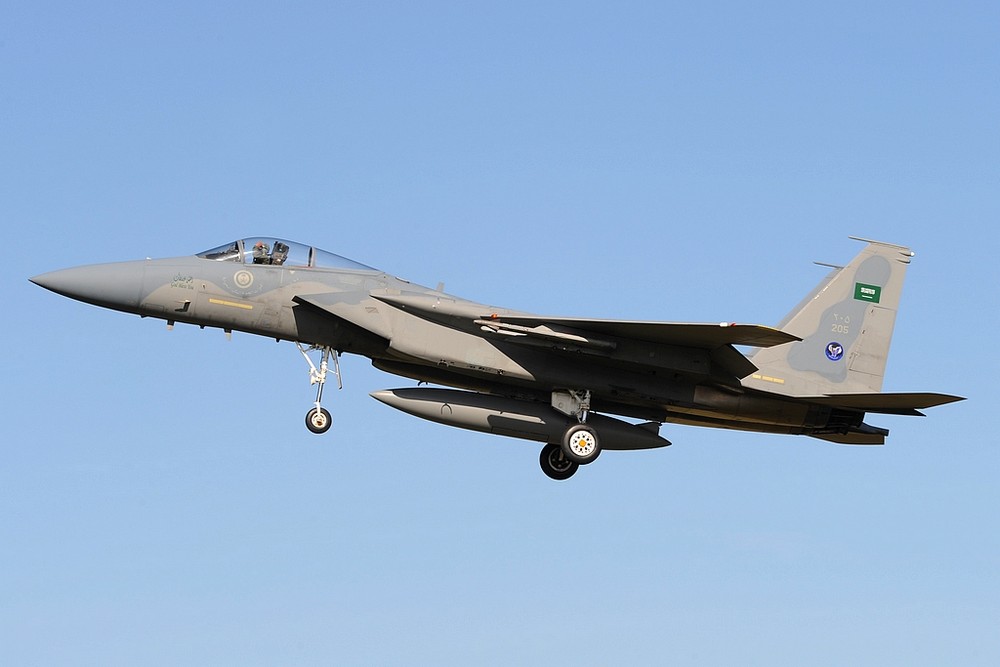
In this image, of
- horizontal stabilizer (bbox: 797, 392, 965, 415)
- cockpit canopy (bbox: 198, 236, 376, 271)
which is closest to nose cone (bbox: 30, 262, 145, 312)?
cockpit canopy (bbox: 198, 236, 376, 271)

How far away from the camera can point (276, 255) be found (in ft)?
66.7

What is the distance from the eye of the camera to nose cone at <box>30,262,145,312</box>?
19.7 m

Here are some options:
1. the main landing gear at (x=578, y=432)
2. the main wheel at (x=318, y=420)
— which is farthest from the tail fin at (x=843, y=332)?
the main wheel at (x=318, y=420)

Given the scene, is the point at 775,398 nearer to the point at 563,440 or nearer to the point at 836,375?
the point at 836,375

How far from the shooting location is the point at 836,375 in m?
21.5

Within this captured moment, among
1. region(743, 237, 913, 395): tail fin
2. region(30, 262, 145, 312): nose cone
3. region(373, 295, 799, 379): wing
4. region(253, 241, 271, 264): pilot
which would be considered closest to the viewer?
region(373, 295, 799, 379): wing

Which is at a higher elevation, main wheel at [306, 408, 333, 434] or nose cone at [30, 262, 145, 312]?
nose cone at [30, 262, 145, 312]

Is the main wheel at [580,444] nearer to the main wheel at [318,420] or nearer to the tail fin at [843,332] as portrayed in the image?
the tail fin at [843,332]

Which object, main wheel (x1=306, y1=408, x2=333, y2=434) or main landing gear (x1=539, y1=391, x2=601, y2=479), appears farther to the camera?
main landing gear (x1=539, y1=391, x2=601, y2=479)

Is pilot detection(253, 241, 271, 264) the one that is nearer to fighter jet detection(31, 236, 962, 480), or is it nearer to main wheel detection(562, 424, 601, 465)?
fighter jet detection(31, 236, 962, 480)

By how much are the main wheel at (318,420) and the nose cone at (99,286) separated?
290 cm

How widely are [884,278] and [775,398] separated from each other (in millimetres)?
2860

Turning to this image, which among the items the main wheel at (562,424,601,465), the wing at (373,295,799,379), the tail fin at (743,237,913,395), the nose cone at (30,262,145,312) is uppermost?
the tail fin at (743,237,913,395)

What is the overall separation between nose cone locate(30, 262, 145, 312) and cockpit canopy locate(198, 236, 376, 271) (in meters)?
1.14
